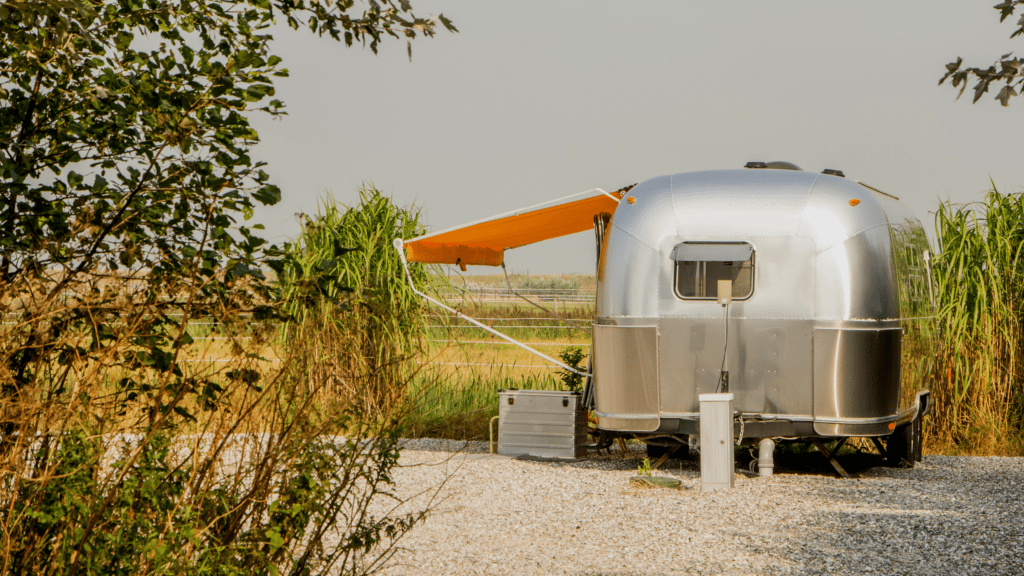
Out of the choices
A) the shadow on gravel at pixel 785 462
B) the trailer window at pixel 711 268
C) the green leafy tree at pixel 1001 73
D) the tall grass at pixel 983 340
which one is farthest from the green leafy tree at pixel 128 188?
the tall grass at pixel 983 340

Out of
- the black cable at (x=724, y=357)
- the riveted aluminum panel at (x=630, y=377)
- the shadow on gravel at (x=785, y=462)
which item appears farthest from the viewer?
the shadow on gravel at (x=785, y=462)

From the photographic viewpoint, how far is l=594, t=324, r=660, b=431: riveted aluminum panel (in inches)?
273

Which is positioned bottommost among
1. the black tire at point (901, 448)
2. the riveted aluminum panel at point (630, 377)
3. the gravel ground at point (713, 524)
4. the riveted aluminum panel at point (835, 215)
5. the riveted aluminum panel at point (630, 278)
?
the gravel ground at point (713, 524)

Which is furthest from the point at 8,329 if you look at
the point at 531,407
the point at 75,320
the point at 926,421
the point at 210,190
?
the point at 926,421

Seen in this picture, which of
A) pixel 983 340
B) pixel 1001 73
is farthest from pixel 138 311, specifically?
pixel 983 340

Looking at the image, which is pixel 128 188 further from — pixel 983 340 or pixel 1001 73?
pixel 983 340

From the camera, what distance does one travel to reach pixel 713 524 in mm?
5613

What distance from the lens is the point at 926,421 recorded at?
955 cm

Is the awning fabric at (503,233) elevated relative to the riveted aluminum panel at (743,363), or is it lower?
elevated

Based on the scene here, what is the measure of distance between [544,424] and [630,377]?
1.55 meters

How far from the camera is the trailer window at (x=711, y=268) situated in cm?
684

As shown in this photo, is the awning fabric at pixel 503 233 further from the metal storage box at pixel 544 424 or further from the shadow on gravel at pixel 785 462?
the shadow on gravel at pixel 785 462

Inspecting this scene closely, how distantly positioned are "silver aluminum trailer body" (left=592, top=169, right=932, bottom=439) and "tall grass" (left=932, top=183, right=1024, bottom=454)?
2658 mm

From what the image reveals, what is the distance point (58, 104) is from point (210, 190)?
679 mm
